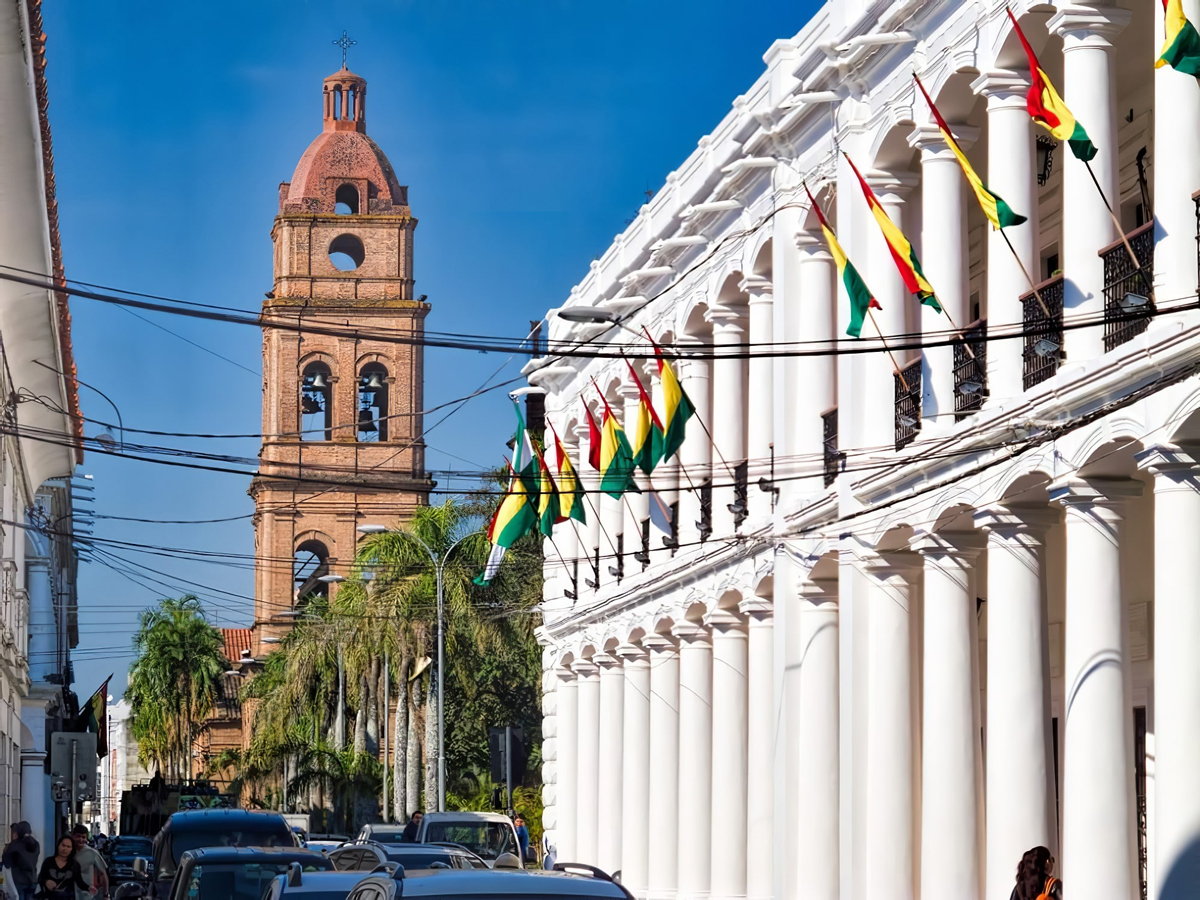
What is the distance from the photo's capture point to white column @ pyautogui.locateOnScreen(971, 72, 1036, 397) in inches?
836

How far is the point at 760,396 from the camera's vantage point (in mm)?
30141

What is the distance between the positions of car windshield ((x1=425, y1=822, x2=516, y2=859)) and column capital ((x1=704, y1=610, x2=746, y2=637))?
14.7 feet

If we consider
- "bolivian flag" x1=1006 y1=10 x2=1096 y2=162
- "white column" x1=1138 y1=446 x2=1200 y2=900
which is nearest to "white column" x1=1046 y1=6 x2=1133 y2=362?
"bolivian flag" x1=1006 y1=10 x2=1096 y2=162

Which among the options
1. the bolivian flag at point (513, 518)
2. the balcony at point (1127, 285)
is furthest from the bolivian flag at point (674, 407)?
the balcony at point (1127, 285)

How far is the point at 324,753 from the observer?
6575cm

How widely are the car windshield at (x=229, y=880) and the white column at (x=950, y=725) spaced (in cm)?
759

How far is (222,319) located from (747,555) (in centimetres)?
1468

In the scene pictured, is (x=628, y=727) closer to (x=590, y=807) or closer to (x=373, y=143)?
(x=590, y=807)

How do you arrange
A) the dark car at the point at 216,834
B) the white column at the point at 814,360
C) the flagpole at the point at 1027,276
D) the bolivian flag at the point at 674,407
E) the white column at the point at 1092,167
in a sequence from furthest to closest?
1. the bolivian flag at the point at 674,407
2. the white column at the point at 814,360
3. the dark car at the point at 216,834
4. the flagpole at the point at 1027,276
5. the white column at the point at 1092,167

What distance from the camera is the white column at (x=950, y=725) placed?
22.1 metres

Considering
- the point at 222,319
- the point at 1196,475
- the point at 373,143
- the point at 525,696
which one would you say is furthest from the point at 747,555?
the point at 373,143

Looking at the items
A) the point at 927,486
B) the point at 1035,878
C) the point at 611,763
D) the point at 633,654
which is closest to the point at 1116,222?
the point at 927,486

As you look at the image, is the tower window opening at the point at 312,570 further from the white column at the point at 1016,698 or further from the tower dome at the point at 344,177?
the white column at the point at 1016,698

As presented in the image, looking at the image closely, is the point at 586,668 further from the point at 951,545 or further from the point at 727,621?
the point at 951,545
